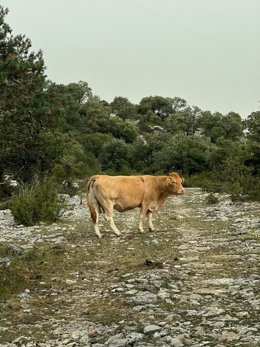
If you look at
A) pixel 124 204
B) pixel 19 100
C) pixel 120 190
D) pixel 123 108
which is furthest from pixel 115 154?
pixel 19 100

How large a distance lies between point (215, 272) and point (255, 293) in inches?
66.8

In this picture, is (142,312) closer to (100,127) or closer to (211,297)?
(211,297)

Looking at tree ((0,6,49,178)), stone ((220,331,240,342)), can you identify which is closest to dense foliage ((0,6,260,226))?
tree ((0,6,49,178))

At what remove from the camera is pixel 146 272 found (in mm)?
9281

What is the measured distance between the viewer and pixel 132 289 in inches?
328

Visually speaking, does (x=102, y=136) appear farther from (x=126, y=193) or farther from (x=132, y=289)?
(x=132, y=289)

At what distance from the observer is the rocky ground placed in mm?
6273

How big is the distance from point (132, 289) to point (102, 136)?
76.5 meters

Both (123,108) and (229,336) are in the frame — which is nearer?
(229,336)

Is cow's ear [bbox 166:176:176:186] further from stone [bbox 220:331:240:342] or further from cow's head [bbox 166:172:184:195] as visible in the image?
stone [bbox 220:331:240:342]

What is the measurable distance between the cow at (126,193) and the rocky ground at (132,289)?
2.81 feet

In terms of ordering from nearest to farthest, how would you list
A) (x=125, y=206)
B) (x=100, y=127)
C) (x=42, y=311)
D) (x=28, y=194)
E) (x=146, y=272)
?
(x=42, y=311) < (x=146, y=272) < (x=125, y=206) < (x=28, y=194) < (x=100, y=127)

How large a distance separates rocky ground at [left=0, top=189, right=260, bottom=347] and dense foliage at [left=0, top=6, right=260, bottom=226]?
3.07 meters

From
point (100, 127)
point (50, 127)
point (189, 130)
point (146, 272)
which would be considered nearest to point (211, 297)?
point (146, 272)
